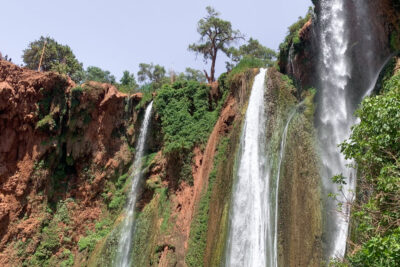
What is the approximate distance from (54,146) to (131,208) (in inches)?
222

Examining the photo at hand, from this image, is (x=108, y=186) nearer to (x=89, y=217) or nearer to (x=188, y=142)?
(x=89, y=217)

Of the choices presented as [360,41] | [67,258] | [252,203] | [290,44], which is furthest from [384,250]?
[67,258]

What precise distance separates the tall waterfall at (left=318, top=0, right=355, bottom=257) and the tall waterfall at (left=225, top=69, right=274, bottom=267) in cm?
211

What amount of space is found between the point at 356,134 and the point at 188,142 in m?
10.4

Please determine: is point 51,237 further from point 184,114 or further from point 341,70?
point 341,70

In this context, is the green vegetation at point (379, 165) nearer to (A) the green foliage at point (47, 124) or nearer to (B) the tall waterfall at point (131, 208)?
(B) the tall waterfall at point (131, 208)

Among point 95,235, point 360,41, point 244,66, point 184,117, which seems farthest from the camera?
point 184,117

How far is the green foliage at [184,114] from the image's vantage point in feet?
53.7

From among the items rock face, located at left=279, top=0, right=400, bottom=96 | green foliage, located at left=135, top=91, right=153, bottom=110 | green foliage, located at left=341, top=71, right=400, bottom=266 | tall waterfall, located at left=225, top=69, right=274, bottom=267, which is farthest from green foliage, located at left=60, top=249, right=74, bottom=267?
green foliage, located at left=341, top=71, right=400, bottom=266

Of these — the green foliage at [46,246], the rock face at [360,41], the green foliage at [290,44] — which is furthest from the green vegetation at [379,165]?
the green foliage at [46,246]

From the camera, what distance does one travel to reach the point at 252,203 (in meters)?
11.5

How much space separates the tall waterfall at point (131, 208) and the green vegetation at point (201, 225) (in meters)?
3.61

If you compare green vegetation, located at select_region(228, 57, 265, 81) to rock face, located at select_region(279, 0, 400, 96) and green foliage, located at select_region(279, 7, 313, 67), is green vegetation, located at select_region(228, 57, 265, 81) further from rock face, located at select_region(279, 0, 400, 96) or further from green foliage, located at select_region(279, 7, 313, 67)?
rock face, located at select_region(279, 0, 400, 96)

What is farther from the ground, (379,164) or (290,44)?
(290,44)
